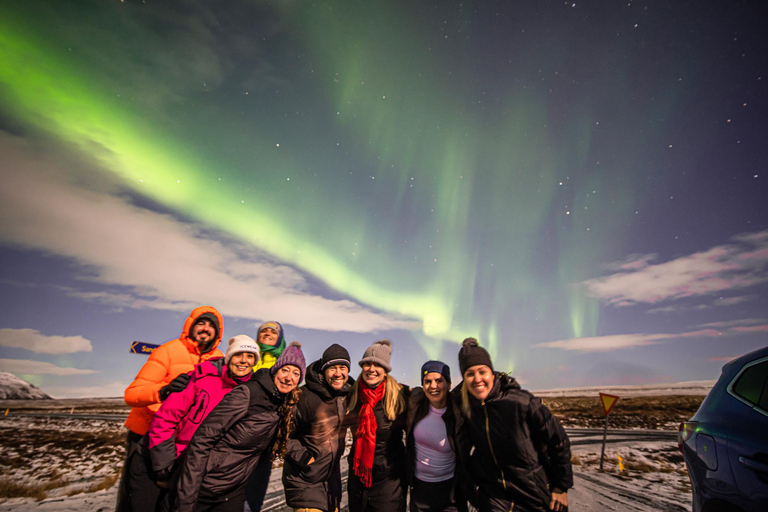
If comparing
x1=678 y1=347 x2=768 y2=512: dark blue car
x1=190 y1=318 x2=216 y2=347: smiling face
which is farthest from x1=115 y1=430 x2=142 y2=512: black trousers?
x1=678 y1=347 x2=768 y2=512: dark blue car

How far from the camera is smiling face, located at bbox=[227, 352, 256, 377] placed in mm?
3174

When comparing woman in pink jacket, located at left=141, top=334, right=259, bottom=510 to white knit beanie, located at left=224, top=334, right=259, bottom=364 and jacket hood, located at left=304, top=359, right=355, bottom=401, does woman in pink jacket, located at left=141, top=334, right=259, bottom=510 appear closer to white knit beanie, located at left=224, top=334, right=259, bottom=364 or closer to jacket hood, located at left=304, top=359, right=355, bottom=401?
white knit beanie, located at left=224, top=334, right=259, bottom=364

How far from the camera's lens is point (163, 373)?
3271mm

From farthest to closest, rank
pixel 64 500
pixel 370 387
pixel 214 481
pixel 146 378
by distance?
1. pixel 64 500
2. pixel 370 387
3. pixel 146 378
4. pixel 214 481

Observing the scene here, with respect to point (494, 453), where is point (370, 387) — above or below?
above

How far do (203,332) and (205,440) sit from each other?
138 cm

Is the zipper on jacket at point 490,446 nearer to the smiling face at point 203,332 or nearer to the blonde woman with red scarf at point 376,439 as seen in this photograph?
the blonde woman with red scarf at point 376,439

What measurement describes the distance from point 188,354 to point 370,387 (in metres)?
2.11

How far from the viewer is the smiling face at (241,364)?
3.17 meters

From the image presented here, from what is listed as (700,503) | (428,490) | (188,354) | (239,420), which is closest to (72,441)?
(188,354)

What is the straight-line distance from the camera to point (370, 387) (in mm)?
3441

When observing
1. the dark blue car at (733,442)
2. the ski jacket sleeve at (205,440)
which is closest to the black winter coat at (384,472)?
the ski jacket sleeve at (205,440)

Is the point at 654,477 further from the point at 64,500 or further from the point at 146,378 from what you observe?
the point at 64,500

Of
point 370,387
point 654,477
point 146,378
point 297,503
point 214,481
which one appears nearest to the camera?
point 214,481
